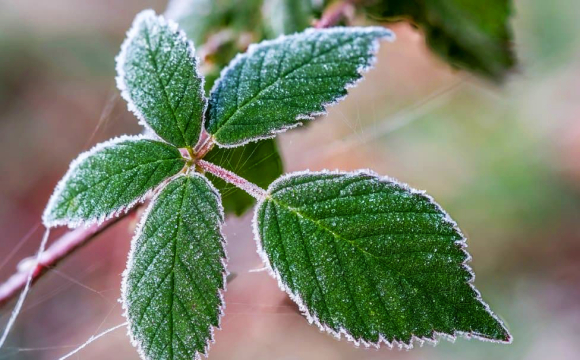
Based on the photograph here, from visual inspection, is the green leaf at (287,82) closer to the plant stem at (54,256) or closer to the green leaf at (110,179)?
the green leaf at (110,179)

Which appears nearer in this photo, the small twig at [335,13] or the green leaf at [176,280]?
the green leaf at [176,280]

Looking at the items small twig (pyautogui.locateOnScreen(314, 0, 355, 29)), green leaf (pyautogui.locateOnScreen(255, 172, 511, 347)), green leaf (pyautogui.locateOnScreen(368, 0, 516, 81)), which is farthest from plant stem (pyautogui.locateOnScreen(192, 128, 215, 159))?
green leaf (pyautogui.locateOnScreen(368, 0, 516, 81))

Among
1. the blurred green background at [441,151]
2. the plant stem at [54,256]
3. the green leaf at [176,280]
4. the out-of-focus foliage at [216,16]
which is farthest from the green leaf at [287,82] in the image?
the blurred green background at [441,151]

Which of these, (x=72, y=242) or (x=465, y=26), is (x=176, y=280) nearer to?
(x=72, y=242)

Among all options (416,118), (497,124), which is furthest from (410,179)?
(497,124)

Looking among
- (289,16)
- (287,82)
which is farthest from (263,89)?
(289,16)

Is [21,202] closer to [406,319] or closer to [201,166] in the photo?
[201,166]
